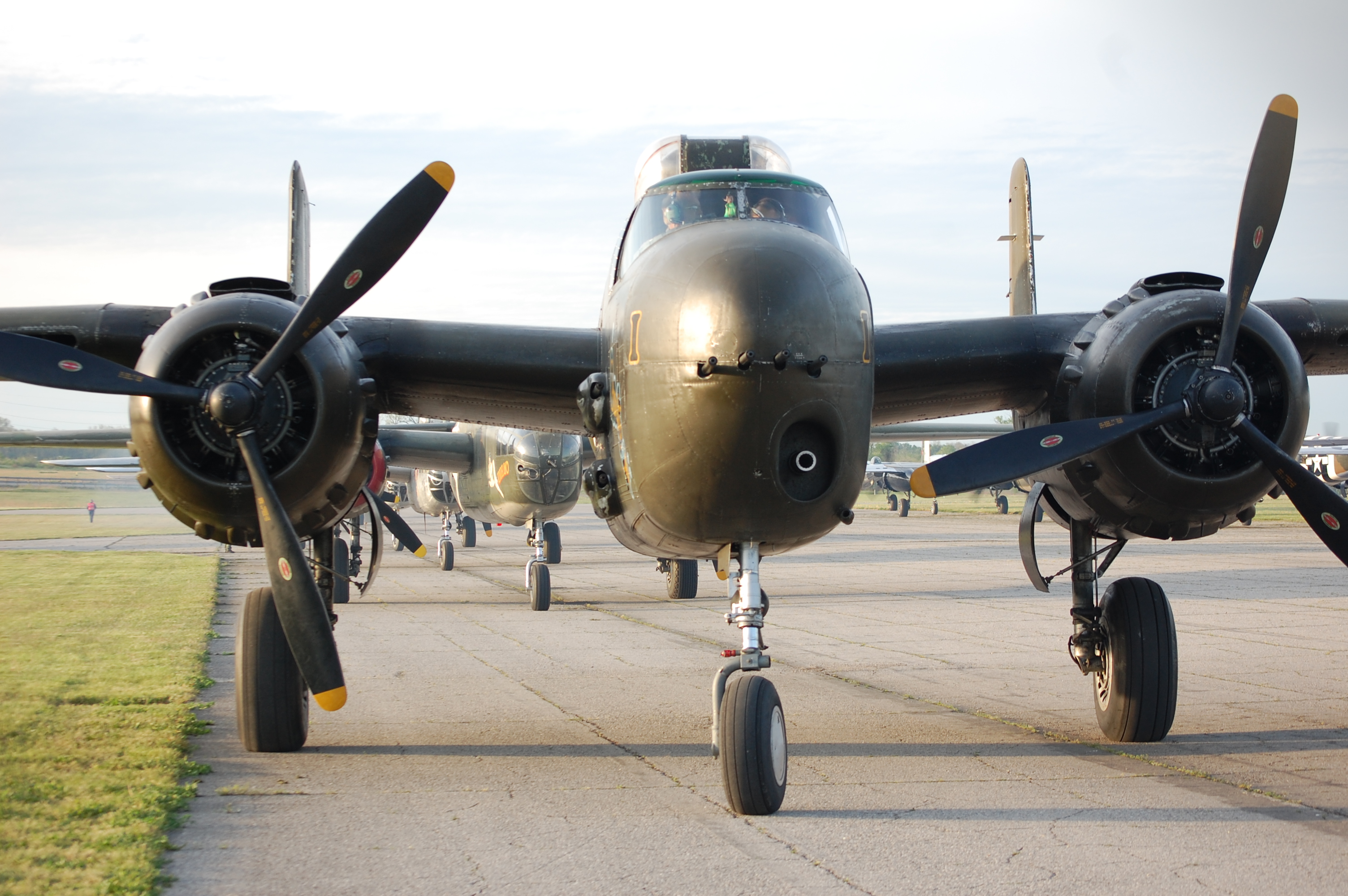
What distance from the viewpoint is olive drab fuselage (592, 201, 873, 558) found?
20.0 ft

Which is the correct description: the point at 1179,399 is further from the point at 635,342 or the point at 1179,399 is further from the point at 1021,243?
the point at 1021,243

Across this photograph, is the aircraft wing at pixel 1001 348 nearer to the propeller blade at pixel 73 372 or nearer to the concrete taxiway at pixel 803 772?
the concrete taxiway at pixel 803 772

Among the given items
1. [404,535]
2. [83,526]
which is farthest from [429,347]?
[83,526]

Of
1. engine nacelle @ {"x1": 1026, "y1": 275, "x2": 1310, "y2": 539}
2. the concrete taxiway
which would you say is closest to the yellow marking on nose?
the concrete taxiway

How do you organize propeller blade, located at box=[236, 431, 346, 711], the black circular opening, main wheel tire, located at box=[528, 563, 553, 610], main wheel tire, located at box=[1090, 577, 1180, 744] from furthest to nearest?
main wheel tire, located at box=[528, 563, 553, 610] < main wheel tire, located at box=[1090, 577, 1180, 744] < propeller blade, located at box=[236, 431, 346, 711] < the black circular opening

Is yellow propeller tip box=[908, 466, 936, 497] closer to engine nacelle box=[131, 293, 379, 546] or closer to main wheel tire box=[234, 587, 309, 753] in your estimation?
engine nacelle box=[131, 293, 379, 546]

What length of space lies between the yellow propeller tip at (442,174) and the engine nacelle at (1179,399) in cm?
172

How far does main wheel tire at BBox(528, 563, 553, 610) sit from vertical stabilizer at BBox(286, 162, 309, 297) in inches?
263

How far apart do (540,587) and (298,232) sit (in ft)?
25.2

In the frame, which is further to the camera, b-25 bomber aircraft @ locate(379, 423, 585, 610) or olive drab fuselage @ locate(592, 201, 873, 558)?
b-25 bomber aircraft @ locate(379, 423, 585, 610)

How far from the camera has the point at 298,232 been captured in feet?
45.4

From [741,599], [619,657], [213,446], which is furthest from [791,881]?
[619,657]

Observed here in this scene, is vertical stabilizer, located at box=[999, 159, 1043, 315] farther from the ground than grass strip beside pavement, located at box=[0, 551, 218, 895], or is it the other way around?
vertical stabilizer, located at box=[999, 159, 1043, 315]

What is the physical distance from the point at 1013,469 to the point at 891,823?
7.99 feet
